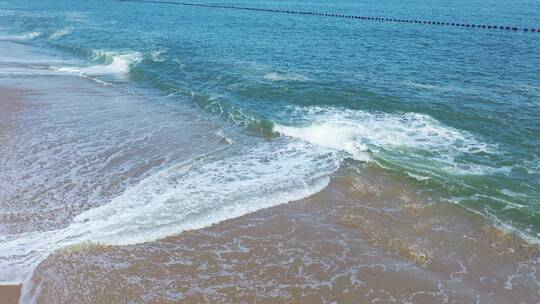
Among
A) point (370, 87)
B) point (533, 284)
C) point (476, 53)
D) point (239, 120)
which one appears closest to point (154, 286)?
point (533, 284)

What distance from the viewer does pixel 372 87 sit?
23109 mm

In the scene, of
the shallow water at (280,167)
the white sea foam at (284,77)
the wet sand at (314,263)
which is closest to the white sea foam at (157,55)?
the shallow water at (280,167)

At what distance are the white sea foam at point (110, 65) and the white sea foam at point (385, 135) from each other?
1436 cm

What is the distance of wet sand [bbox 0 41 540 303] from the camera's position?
348 inches

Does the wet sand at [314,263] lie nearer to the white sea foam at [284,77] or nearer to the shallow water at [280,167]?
the shallow water at [280,167]

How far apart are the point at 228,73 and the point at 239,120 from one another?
802 centimetres

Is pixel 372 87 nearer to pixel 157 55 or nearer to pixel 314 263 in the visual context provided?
pixel 314 263

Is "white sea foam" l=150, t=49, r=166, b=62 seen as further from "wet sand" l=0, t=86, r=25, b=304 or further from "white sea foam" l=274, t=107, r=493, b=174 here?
"white sea foam" l=274, t=107, r=493, b=174

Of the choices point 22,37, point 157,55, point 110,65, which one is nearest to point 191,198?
point 110,65

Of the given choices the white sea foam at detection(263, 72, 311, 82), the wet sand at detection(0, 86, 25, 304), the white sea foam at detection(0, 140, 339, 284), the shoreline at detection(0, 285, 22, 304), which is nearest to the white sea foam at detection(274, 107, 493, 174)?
the white sea foam at detection(0, 140, 339, 284)

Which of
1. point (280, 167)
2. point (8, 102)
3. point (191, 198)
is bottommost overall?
point (191, 198)

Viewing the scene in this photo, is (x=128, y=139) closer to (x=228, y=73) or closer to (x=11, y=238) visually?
(x=11, y=238)

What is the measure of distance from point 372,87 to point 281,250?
1466cm

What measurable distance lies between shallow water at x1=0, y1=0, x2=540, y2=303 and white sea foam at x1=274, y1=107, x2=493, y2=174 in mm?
88
